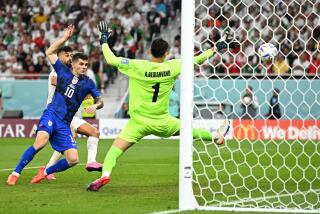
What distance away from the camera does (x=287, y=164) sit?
15750 mm

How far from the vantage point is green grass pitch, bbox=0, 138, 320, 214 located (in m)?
9.63

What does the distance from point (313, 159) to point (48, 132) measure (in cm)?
648

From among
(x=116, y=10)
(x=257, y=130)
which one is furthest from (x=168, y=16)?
(x=257, y=130)

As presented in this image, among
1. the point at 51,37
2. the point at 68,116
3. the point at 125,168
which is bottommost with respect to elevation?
the point at 125,168

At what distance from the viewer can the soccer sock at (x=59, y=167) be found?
11.9 m

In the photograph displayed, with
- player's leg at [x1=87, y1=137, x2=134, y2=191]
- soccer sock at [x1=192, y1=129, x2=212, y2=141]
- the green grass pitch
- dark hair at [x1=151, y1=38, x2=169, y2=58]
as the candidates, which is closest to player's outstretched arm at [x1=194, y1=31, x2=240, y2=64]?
dark hair at [x1=151, y1=38, x2=169, y2=58]

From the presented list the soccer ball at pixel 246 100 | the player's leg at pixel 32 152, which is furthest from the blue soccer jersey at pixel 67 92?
the soccer ball at pixel 246 100

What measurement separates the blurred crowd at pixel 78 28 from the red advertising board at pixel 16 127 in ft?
5.77

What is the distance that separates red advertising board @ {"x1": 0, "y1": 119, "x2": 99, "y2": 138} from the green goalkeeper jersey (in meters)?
14.8

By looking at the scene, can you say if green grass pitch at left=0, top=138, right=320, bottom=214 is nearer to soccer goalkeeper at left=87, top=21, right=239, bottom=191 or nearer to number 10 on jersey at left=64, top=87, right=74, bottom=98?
soccer goalkeeper at left=87, top=21, right=239, bottom=191

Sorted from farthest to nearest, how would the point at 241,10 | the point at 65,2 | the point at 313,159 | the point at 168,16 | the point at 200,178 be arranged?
1. the point at 65,2
2. the point at 168,16
3. the point at 241,10
4. the point at 313,159
5. the point at 200,178

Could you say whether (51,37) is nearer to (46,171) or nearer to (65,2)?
→ (65,2)

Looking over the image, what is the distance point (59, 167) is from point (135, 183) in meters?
1.12

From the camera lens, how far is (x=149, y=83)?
36.6 feet
